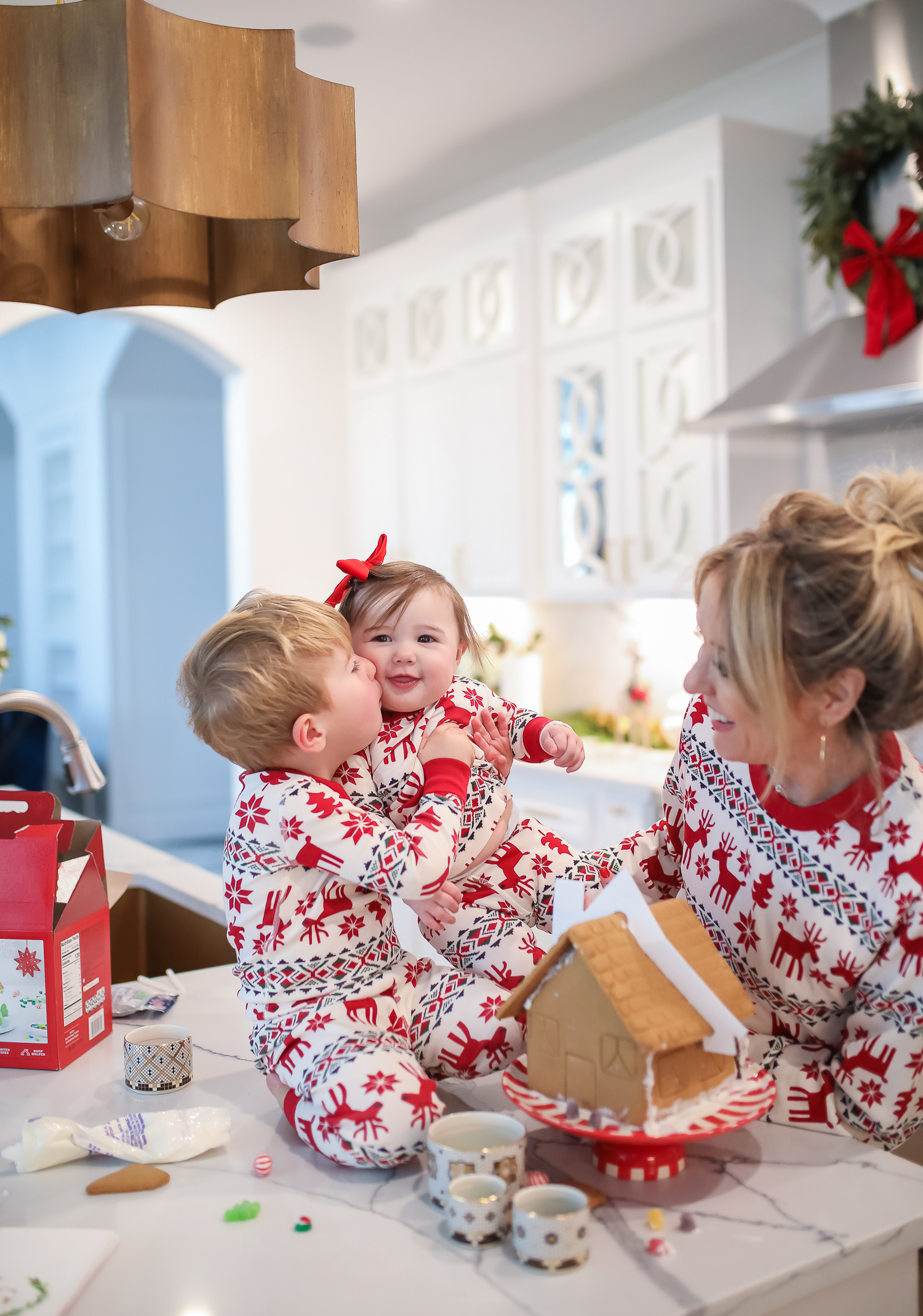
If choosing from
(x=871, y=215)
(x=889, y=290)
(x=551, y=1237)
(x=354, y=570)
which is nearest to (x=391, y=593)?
(x=354, y=570)

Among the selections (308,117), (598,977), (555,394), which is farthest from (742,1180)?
(555,394)

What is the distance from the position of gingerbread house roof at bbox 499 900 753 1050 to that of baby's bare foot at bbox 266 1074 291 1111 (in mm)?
282

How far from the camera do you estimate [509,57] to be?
351 cm

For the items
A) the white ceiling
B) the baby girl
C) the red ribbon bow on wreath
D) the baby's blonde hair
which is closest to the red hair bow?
the baby girl

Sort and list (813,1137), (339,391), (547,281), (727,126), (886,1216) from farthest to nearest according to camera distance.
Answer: (339,391) → (547,281) → (727,126) → (813,1137) → (886,1216)

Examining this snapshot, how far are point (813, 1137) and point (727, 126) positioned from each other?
9.81ft

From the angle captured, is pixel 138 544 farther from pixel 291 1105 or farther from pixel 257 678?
pixel 291 1105

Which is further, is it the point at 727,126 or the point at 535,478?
the point at 535,478

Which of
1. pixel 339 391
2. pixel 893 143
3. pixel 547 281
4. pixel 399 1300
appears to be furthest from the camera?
pixel 339 391

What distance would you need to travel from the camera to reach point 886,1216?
3.18 feet

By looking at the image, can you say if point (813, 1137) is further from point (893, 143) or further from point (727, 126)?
point (727, 126)

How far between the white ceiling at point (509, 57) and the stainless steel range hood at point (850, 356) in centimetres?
25

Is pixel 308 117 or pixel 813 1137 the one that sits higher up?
pixel 308 117

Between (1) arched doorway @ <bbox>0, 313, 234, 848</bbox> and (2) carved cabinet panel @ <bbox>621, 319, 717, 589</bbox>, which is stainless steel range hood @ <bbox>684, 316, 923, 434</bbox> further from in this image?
(1) arched doorway @ <bbox>0, 313, 234, 848</bbox>
